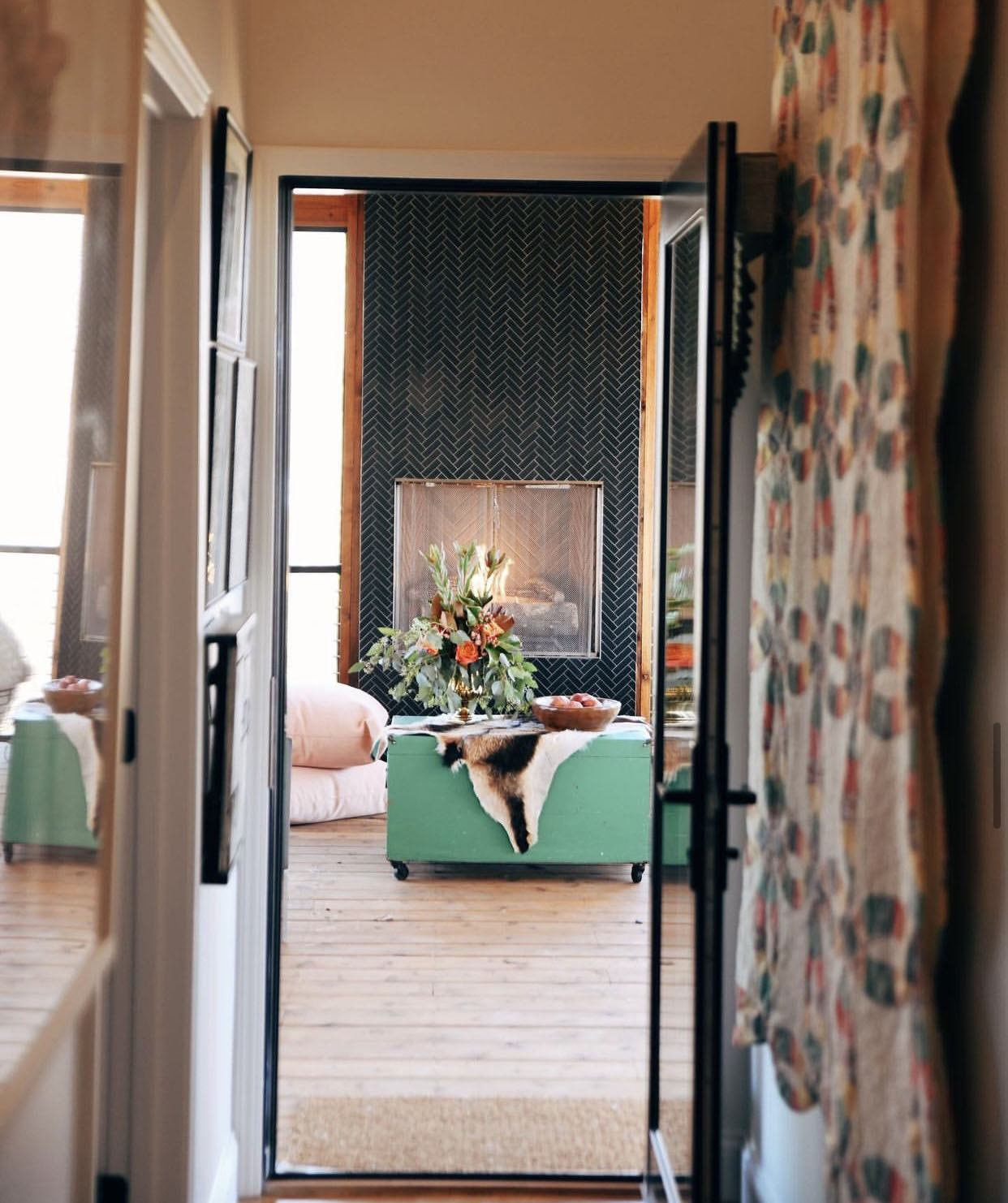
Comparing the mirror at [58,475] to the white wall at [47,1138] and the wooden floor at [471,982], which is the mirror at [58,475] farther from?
the wooden floor at [471,982]

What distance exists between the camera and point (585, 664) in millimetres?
6727

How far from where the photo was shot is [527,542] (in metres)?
6.71

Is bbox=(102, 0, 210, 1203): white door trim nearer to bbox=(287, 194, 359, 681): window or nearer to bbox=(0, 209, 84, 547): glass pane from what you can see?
bbox=(0, 209, 84, 547): glass pane

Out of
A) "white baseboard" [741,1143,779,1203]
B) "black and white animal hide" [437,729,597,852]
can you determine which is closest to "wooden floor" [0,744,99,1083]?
"white baseboard" [741,1143,779,1203]

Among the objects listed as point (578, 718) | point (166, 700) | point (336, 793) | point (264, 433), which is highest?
point (264, 433)

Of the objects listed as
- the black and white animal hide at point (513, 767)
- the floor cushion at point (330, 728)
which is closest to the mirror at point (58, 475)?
the black and white animal hide at point (513, 767)

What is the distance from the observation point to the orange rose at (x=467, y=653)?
5.45 meters

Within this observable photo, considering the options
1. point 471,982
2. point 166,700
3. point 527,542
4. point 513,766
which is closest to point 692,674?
point 166,700

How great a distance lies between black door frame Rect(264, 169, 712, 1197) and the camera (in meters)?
2.73

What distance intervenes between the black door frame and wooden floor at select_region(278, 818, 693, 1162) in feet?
0.93

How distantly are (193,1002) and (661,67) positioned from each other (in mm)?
2127

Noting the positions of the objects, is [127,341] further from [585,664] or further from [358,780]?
[585,664]

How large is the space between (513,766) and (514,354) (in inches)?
101

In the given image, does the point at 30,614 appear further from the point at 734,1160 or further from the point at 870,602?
the point at 734,1160
